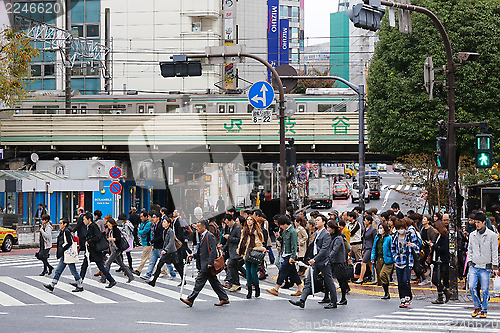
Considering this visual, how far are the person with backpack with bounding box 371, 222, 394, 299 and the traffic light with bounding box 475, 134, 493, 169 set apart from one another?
2.41 metres

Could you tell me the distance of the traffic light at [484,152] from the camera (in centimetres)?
1513

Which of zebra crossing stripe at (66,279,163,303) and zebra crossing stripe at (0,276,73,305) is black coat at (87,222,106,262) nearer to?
zebra crossing stripe at (66,279,163,303)

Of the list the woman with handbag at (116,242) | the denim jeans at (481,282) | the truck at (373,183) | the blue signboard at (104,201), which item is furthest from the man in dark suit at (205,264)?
the truck at (373,183)

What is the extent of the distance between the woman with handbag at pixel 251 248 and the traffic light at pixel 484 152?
15.4 feet

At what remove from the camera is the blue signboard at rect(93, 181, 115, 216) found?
38.0 meters

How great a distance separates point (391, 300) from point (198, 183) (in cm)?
3526

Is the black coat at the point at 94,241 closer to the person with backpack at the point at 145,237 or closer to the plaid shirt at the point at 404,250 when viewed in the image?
the person with backpack at the point at 145,237

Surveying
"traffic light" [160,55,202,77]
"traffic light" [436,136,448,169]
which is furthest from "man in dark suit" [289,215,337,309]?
"traffic light" [160,55,202,77]

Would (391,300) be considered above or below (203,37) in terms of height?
below

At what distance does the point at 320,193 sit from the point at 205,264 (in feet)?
163

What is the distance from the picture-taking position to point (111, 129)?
38406mm

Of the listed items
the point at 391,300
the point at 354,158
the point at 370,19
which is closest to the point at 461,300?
the point at 391,300

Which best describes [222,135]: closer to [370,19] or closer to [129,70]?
[370,19]

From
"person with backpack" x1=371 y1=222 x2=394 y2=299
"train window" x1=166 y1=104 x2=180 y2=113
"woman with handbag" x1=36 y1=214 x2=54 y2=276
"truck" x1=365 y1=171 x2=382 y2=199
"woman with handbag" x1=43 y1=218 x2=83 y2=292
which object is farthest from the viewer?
"truck" x1=365 y1=171 x2=382 y2=199
